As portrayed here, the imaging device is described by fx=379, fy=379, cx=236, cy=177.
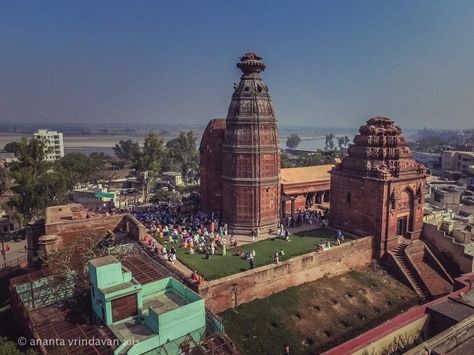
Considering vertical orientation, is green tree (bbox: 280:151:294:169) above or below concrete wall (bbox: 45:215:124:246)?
above

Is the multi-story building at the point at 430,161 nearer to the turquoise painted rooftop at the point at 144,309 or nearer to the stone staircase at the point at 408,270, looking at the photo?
the stone staircase at the point at 408,270

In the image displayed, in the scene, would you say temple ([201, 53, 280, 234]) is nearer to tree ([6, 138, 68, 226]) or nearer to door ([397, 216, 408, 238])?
door ([397, 216, 408, 238])

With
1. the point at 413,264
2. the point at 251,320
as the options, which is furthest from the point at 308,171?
the point at 251,320

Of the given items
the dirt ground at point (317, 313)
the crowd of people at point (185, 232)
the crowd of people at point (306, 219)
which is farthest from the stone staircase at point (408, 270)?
the crowd of people at point (185, 232)

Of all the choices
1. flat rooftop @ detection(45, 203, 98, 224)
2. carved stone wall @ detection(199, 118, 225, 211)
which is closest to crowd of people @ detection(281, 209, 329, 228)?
carved stone wall @ detection(199, 118, 225, 211)

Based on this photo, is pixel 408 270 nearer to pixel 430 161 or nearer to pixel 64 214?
pixel 64 214

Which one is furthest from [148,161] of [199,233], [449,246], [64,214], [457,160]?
[457,160]
